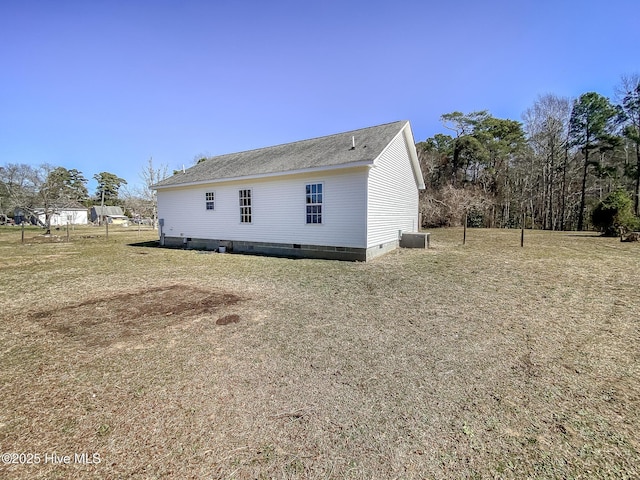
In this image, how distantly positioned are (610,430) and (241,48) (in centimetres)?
1253

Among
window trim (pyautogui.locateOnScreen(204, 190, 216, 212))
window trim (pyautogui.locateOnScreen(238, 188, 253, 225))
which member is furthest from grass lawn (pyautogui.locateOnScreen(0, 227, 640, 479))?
window trim (pyautogui.locateOnScreen(204, 190, 216, 212))

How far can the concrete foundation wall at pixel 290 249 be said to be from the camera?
907 centimetres

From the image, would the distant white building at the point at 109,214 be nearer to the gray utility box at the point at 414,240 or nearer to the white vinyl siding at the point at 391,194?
the white vinyl siding at the point at 391,194

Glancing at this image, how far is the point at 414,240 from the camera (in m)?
11.7

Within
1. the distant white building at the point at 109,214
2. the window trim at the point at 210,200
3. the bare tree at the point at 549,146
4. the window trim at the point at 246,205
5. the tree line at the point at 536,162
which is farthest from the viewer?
the distant white building at the point at 109,214

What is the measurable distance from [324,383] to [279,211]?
27.6 feet

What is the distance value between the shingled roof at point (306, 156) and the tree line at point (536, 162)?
15301 mm

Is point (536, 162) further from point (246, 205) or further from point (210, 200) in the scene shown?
point (210, 200)

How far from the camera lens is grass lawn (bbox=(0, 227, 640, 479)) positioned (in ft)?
5.54

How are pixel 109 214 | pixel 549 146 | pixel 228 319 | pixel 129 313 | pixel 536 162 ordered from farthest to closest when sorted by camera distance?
pixel 109 214, pixel 536 162, pixel 549 146, pixel 129 313, pixel 228 319

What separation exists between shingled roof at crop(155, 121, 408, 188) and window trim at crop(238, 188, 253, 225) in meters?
0.70

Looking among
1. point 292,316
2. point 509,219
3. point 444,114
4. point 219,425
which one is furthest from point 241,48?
point 509,219

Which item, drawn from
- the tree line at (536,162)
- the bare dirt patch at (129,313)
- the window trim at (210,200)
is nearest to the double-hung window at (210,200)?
the window trim at (210,200)

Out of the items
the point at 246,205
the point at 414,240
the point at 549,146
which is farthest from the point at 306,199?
the point at 549,146
